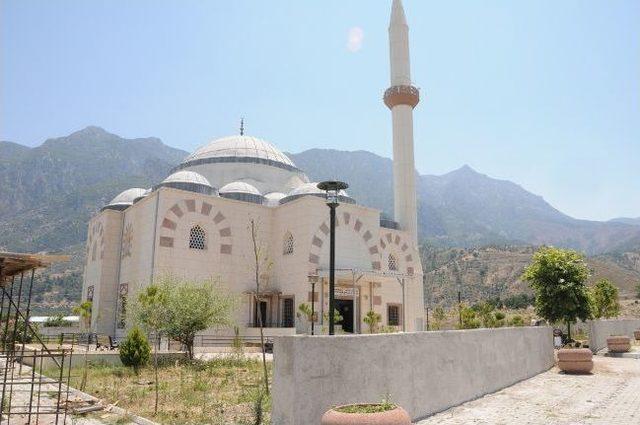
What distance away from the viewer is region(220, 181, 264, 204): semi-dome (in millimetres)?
27906

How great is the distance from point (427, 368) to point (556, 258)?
47.7ft

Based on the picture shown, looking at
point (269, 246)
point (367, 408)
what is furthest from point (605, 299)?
point (367, 408)

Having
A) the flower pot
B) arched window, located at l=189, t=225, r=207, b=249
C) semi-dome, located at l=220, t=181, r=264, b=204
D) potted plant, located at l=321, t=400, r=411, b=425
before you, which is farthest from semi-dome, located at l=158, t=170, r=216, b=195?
the flower pot

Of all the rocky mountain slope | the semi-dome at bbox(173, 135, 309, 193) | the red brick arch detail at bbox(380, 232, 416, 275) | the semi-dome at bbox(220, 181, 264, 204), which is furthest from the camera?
the rocky mountain slope

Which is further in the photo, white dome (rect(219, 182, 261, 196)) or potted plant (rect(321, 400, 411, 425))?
white dome (rect(219, 182, 261, 196))

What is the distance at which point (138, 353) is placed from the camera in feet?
47.8

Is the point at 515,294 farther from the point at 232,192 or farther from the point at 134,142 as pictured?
the point at 134,142

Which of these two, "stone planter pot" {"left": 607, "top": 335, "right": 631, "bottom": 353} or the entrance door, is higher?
the entrance door

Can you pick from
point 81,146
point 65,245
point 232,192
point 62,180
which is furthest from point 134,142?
point 232,192

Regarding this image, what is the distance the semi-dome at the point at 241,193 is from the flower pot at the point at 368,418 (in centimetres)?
2305

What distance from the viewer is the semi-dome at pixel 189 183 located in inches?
1040

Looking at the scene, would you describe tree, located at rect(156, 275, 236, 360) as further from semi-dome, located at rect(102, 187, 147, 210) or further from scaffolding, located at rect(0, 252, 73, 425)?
semi-dome, located at rect(102, 187, 147, 210)

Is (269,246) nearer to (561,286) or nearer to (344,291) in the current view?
(344,291)

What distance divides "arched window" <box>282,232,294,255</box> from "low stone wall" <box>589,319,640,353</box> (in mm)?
14112
